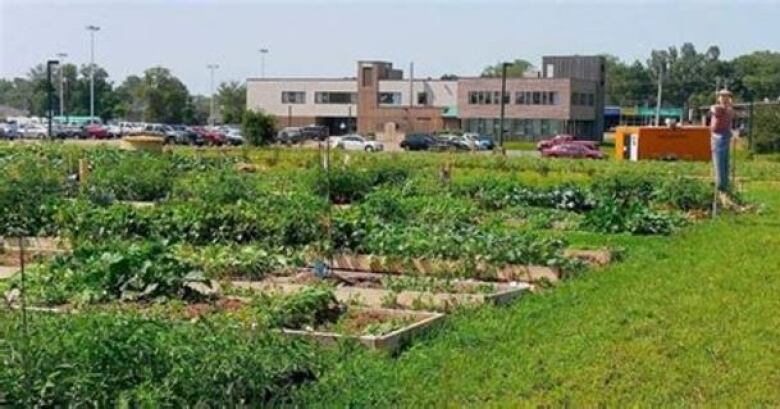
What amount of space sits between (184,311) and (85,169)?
13517 mm

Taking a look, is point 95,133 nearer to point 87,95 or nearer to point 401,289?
point 87,95

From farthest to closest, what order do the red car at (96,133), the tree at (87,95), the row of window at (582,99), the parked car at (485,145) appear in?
the tree at (87,95)
the row of window at (582,99)
the red car at (96,133)
the parked car at (485,145)

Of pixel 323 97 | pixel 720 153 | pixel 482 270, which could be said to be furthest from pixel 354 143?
pixel 482 270

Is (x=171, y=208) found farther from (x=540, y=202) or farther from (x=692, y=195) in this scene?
(x=692, y=195)

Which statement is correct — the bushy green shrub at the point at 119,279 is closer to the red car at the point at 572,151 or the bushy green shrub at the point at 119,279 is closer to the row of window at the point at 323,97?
the red car at the point at 572,151

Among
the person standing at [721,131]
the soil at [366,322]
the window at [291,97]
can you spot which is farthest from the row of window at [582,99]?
the soil at [366,322]

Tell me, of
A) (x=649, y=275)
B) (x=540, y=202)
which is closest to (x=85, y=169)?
(x=540, y=202)

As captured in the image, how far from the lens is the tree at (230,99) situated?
106438mm

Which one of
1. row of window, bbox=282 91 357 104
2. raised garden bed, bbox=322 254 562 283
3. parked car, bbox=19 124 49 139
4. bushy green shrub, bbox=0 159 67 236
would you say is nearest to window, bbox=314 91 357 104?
row of window, bbox=282 91 357 104

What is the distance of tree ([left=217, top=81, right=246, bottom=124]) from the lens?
349 feet

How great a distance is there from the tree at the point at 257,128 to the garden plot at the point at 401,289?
153 feet

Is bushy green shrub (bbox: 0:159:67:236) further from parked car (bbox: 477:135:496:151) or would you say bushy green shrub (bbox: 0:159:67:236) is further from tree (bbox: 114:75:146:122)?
tree (bbox: 114:75:146:122)

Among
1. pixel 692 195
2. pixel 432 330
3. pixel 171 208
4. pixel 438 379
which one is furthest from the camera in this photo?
pixel 692 195

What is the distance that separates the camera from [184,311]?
29.3ft
